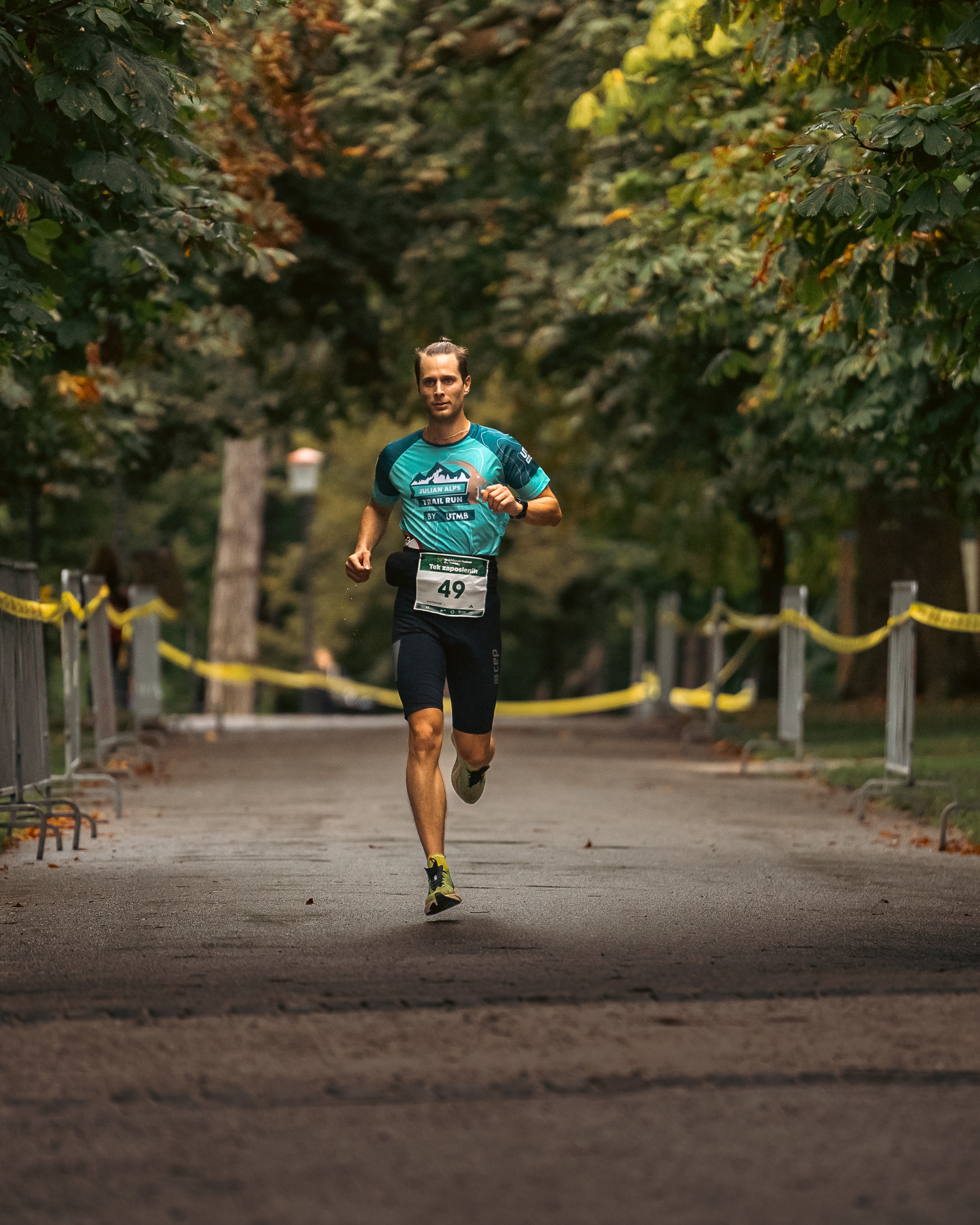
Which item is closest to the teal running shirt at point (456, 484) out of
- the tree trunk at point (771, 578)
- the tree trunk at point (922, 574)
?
the tree trunk at point (922, 574)

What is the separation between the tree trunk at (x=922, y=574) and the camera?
2538cm

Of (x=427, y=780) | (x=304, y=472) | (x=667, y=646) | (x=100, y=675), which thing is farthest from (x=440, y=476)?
(x=304, y=472)

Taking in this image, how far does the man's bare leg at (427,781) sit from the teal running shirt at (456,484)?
0.66m

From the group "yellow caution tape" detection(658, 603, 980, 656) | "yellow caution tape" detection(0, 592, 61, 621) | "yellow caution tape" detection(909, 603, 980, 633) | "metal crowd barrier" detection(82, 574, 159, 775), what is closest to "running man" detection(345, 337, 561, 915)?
"yellow caution tape" detection(0, 592, 61, 621)

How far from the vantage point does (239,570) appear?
3800 centimetres

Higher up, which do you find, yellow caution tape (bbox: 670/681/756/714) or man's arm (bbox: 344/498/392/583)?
man's arm (bbox: 344/498/392/583)

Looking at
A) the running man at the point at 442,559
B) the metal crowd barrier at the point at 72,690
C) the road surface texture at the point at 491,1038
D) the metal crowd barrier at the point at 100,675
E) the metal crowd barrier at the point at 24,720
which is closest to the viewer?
the road surface texture at the point at 491,1038

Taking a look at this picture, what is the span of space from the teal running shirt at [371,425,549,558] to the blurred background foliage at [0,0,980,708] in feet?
6.33

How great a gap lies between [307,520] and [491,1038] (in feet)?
86.1

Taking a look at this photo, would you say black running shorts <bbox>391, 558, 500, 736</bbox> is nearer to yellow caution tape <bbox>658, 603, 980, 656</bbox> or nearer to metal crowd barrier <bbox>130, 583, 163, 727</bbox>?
yellow caution tape <bbox>658, 603, 980, 656</bbox>

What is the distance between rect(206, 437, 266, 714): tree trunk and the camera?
3766 centimetres

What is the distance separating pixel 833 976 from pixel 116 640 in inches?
693

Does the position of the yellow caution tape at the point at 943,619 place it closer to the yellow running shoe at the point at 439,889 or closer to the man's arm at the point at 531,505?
the man's arm at the point at 531,505

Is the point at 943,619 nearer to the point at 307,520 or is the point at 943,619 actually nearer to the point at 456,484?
the point at 456,484
